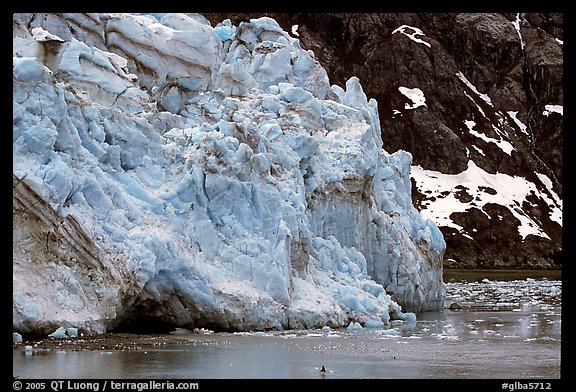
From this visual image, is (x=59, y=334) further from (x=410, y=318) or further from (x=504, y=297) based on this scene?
(x=504, y=297)

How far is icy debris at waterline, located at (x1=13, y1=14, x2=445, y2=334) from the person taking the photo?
1692 cm

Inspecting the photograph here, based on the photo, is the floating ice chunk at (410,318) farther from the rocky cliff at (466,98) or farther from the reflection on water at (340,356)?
the rocky cliff at (466,98)

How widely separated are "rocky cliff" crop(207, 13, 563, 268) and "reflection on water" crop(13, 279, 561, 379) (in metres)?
65.6

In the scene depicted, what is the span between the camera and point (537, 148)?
102062mm

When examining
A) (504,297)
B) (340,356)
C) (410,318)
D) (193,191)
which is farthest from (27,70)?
(504,297)

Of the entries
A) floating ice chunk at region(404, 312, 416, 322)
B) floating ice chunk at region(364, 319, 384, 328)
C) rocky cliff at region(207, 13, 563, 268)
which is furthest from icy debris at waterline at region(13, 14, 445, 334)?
rocky cliff at region(207, 13, 563, 268)

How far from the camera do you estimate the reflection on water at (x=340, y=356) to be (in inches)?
519

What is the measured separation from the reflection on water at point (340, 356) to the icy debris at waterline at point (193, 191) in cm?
128

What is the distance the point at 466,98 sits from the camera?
103312 mm

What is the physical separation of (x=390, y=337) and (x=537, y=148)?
86880 mm

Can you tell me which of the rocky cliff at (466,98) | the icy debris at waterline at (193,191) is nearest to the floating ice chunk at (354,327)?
the icy debris at waterline at (193,191)

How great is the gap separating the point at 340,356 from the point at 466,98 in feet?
298

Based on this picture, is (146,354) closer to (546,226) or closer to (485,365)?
(485,365)

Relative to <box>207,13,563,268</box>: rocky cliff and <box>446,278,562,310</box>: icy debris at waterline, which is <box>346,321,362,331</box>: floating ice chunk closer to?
<box>446,278,562,310</box>: icy debris at waterline
